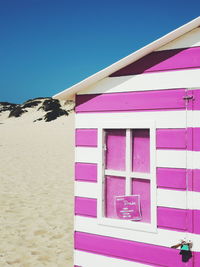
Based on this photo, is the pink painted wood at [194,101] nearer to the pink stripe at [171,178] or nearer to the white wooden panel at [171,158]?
the white wooden panel at [171,158]

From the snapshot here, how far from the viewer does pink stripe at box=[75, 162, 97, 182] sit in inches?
136

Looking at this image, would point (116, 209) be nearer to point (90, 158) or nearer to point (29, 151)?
point (90, 158)

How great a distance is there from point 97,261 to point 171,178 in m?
1.28

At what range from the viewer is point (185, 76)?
3076mm

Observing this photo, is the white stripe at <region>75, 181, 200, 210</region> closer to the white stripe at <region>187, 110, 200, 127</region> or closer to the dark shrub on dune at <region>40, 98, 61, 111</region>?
the white stripe at <region>187, 110, 200, 127</region>

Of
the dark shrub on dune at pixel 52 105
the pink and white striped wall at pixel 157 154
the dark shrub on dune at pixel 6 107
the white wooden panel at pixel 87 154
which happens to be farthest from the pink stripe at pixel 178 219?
the dark shrub on dune at pixel 6 107

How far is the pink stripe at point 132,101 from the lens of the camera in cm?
310

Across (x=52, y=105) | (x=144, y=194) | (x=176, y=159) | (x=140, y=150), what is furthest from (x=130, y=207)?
(x=52, y=105)

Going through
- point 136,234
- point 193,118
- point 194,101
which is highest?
point 194,101

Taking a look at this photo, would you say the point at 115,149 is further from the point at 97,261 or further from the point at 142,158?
the point at 97,261

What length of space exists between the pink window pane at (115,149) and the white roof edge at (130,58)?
636 millimetres

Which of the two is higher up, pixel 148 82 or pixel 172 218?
pixel 148 82

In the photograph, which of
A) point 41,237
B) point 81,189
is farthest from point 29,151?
point 81,189

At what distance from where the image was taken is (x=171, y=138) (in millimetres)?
3080
